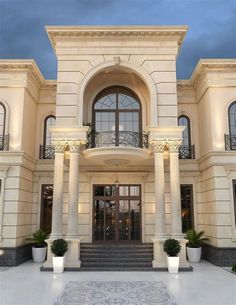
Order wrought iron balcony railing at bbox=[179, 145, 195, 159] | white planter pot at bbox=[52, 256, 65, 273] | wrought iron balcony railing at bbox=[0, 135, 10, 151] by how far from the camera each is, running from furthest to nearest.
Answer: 1. wrought iron balcony railing at bbox=[179, 145, 195, 159]
2. wrought iron balcony railing at bbox=[0, 135, 10, 151]
3. white planter pot at bbox=[52, 256, 65, 273]

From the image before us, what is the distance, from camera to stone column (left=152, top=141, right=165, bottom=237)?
11.7 metres

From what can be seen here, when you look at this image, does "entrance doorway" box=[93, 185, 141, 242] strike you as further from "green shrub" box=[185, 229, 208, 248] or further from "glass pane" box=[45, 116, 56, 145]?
"glass pane" box=[45, 116, 56, 145]

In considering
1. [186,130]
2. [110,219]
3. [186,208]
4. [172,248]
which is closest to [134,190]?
[110,219]

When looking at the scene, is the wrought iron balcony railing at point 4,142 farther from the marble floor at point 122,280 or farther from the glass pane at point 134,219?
the glass pane at point 134,219

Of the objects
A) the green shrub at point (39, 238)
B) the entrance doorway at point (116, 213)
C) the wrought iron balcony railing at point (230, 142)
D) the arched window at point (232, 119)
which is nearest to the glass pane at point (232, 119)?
the arched window at point (232, 119)

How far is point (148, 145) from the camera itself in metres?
13.1

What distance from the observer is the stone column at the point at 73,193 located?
456 inches

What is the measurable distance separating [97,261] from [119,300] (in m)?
4.41

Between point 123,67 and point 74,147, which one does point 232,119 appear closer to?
point 123,67

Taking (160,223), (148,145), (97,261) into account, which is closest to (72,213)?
(97,261)

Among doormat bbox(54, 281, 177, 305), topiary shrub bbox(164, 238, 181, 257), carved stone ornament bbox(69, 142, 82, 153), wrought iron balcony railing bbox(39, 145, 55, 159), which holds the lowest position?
doormat bbox(54, 281, 177, 305)

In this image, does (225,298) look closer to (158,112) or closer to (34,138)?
(158,112)

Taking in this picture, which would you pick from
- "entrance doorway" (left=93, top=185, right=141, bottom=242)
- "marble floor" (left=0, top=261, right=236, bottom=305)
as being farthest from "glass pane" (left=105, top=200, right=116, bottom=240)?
"marble floor" (left=0, top=261, right=236, bottom=305)

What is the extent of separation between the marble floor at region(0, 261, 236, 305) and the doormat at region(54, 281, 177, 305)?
218mm
